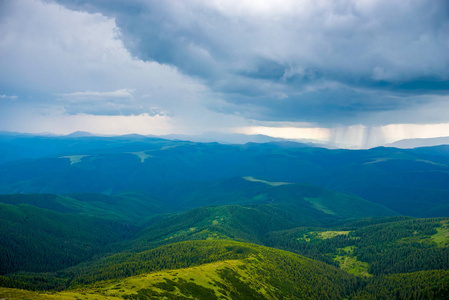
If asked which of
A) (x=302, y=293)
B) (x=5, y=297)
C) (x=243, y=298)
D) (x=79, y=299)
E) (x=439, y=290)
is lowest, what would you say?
(x=302, y=293)

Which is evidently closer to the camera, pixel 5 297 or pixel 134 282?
pixel 5 297

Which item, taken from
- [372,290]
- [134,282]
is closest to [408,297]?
[372,290]

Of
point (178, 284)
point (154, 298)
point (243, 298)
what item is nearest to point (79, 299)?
point (154, 298)

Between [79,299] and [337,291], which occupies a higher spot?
[79,299]

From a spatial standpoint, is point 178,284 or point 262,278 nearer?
point 178,284

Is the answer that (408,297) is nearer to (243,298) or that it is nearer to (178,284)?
(243,298)

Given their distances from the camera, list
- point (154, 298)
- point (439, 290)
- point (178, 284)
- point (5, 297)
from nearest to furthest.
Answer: point (5, 297), point (154, 298), point (178, 284), point (439, 290)

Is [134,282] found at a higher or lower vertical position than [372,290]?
higher

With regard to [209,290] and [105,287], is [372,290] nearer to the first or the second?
[209,290]

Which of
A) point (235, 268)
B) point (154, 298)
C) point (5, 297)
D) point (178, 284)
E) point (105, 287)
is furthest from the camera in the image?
point (235, 268)
